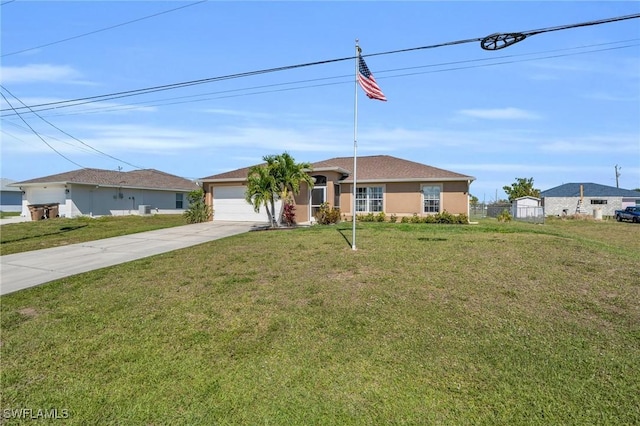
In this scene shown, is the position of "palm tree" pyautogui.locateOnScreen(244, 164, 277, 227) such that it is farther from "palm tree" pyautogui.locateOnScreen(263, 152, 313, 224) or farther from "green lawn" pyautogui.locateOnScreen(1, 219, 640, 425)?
"green lawn" pyautogui.locateOnScreen(1, 219, 640, 425)

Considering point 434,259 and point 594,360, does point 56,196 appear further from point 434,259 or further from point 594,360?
point 594,360

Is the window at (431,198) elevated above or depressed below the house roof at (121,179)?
below

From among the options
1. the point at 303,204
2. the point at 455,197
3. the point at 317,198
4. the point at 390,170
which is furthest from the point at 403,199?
the point at 303,204

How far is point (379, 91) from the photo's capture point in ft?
32.3

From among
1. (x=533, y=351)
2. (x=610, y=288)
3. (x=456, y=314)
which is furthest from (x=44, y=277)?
(x=610, y=288)

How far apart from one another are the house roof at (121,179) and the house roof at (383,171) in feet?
39.8

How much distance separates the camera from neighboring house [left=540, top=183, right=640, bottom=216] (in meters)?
43.3

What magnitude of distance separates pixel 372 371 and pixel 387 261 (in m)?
4.54

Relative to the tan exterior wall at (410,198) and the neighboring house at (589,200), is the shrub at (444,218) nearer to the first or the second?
the tan exterior wall at (410,198)

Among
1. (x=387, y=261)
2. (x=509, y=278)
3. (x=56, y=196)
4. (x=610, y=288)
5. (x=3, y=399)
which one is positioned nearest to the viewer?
(x=3, y=399)

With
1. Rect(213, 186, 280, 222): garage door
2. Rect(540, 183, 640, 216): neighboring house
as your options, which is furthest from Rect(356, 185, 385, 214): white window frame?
Rect(540, 183, 640, 216): neighboring house

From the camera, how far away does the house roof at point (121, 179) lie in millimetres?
27859

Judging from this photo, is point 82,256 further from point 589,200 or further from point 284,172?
point 589,200

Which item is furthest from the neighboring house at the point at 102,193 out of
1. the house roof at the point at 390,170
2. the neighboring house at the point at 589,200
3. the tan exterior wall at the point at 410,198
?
the neighboring house at the point at 589,200
